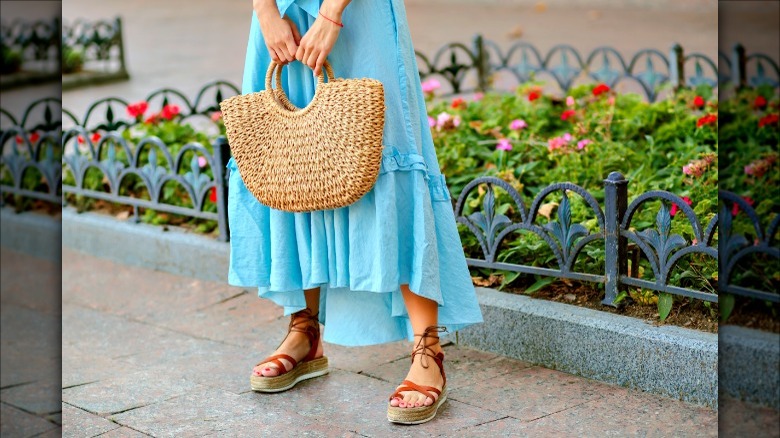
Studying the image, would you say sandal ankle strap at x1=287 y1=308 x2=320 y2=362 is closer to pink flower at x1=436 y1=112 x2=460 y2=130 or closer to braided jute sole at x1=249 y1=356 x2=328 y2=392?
braided jute sole at x1=249 y1=356 x2=328 y2=392

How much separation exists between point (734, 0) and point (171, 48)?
469 inches

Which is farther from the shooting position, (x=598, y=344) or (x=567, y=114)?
(x=567, y=114)

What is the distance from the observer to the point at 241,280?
337cm

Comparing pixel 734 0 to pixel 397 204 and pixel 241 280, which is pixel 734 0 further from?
pixel 241 280

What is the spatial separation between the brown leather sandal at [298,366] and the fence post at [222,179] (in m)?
1.26

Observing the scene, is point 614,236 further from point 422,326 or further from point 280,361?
point 280,361

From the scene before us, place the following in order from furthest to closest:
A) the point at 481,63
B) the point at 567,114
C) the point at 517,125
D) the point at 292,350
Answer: the point at 481,63
the point at 567,114
the point at 517,125
the point at 292,350

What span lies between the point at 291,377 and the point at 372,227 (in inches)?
25.6

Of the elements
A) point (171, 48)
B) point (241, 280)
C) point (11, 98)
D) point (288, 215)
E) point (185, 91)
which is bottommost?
point (241, 280)

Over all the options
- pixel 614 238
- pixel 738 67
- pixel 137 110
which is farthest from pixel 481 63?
pixel 738 67

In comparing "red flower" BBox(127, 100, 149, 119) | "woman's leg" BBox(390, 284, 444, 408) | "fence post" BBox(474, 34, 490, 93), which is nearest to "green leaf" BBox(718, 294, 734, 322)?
"woman's leg" BBox(390, 284, 444, 408)

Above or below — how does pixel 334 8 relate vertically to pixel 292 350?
above

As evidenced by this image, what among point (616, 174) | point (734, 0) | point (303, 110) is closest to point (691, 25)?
point (616, 174)

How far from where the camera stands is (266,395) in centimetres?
340
